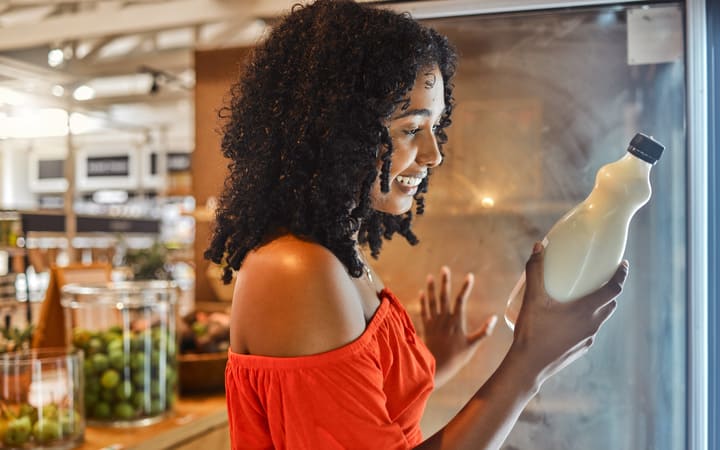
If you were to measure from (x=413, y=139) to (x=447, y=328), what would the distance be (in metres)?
0.44

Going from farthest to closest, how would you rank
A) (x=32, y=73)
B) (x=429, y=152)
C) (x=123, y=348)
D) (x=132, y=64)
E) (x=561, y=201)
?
(x=132, y=64)
(x=32, y=73)
(x=123, y=348)
(x=561, y=201)
(x=429, y=152)

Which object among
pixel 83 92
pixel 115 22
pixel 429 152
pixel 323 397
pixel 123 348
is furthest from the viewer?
pixel 83 92

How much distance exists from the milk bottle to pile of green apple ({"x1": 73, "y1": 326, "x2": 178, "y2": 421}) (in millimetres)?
943

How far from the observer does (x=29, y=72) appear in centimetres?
580

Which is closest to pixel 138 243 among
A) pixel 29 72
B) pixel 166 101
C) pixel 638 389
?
pixel 166 101

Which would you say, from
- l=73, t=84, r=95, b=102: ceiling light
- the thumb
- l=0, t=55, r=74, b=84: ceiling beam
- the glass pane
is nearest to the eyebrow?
the thumb

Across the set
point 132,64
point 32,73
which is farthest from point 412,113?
point 132,64

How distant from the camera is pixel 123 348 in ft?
4.66

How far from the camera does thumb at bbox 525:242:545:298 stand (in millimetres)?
825

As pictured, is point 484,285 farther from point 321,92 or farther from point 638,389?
point 321,92

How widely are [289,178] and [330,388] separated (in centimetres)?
26

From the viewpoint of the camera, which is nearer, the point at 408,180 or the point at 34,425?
the point at 408,180

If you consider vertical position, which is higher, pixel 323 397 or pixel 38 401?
pixel 323 397

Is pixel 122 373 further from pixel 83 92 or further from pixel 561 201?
pixel 83 92
